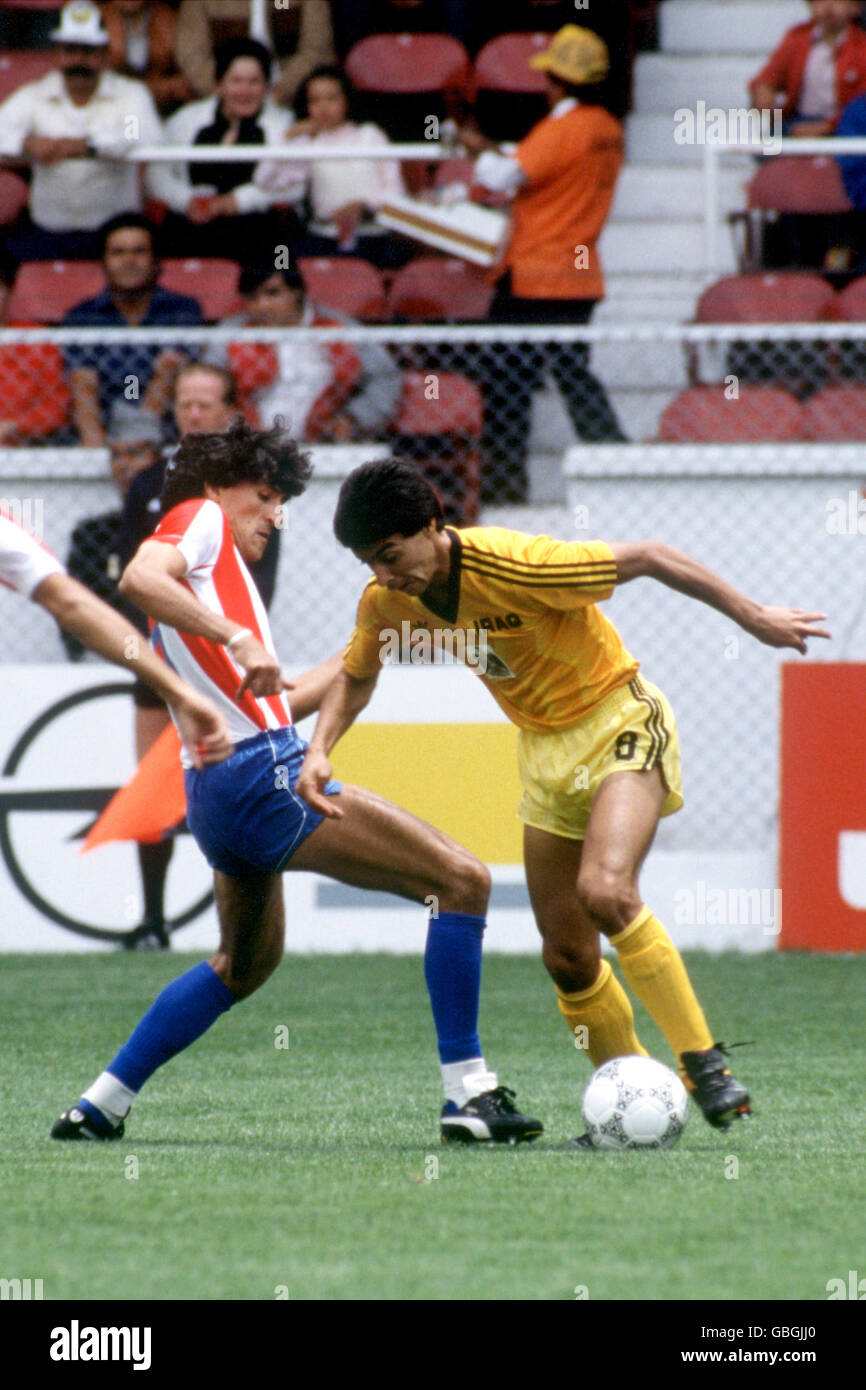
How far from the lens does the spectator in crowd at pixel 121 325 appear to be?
399 inches

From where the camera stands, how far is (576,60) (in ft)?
35.9

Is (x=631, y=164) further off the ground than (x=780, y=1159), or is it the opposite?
(x=631, y=164)

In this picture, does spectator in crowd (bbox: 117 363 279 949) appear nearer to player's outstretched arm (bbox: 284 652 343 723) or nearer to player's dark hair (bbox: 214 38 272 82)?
player's outstretched arm (bbox: 284 652 343 723)

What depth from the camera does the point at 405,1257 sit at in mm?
3691

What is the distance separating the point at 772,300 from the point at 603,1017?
613cm

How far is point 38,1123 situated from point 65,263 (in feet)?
22.7

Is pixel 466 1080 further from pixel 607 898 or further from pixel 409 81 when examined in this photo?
pixel 409 81

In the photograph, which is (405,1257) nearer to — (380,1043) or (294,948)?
(380,1043)

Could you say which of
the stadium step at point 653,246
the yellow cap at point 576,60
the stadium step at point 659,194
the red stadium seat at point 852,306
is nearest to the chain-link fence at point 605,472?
the red stadium seat at point 852,306

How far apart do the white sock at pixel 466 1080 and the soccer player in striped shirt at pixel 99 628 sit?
1.07 metres

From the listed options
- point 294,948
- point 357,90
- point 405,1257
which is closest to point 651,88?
point 357,90

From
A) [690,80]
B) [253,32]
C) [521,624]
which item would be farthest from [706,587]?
[690,80]

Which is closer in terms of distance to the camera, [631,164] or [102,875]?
[102,875]

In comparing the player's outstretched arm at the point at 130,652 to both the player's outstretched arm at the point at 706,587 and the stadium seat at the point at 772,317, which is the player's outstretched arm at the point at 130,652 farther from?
the stadium seat at the point at 772,317
